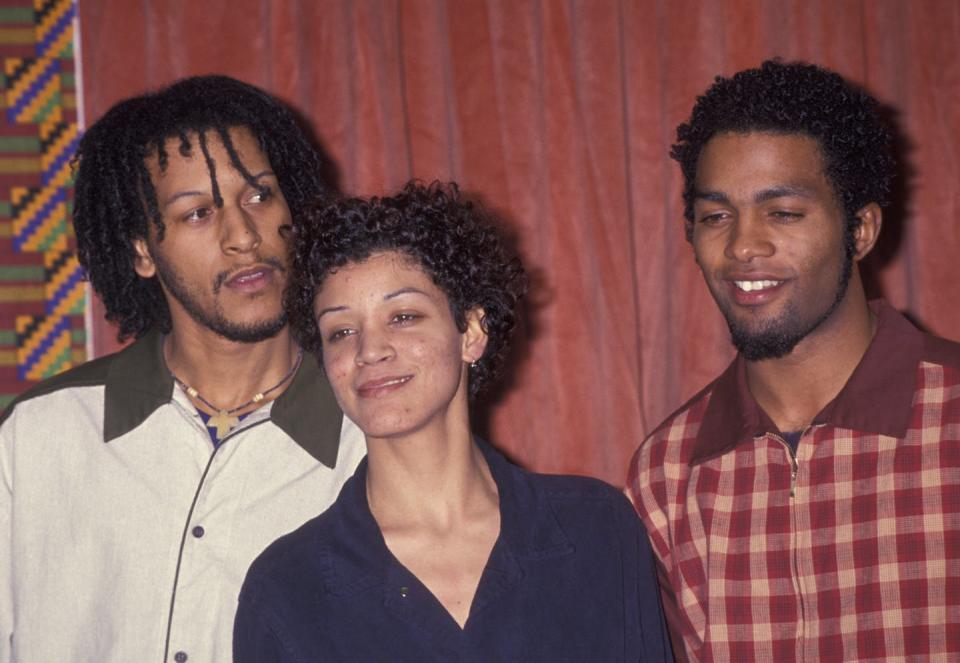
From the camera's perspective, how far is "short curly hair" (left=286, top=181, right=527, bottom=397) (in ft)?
5.90

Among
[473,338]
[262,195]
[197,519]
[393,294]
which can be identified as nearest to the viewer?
[393,294]

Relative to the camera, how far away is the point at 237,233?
208 centimetres

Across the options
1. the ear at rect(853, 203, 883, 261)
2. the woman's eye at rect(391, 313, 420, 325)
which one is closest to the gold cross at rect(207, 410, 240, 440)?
the woman's eye at rect(391, 313, 420, 325)

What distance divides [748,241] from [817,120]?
12.4 inches

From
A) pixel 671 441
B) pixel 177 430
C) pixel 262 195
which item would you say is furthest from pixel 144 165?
pixel 671 441

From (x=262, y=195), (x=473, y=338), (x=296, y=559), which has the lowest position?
(x=296, y=559)

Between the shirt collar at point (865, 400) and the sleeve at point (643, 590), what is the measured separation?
280mm

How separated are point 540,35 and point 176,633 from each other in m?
1.79

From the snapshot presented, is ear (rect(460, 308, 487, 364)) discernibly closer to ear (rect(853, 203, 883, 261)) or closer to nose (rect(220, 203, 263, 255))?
nose (rect(220, 203, 263, 255))

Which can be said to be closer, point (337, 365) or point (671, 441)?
point (337, 365)

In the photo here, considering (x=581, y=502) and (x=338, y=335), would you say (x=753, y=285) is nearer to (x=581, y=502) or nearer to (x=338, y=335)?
(x=581, y=502)

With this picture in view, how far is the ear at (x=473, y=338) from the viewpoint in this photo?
1836mm

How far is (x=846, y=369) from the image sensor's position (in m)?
2.06

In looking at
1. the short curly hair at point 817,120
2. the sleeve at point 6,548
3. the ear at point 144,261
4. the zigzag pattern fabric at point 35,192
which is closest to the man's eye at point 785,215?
the short curly hair at point 817,120
